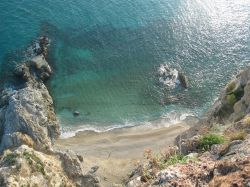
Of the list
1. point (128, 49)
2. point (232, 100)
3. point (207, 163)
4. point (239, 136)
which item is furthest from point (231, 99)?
point (128, 49)

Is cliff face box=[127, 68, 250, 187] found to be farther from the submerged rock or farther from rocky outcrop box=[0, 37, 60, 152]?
the submerged rock

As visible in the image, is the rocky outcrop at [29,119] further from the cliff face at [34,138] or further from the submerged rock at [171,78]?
the submerged rock at [171,78]

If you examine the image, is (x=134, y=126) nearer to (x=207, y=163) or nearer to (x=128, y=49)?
(x=128, y=49)

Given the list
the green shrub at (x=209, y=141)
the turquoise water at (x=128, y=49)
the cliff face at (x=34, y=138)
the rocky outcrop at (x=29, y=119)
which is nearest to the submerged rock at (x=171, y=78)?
the turquoise water at (x=128, y=49)

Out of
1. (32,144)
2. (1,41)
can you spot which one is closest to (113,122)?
(32,144)

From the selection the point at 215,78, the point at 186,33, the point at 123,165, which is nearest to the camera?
the point at 123,165

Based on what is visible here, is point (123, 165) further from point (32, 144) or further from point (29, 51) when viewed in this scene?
point (29, 51)
